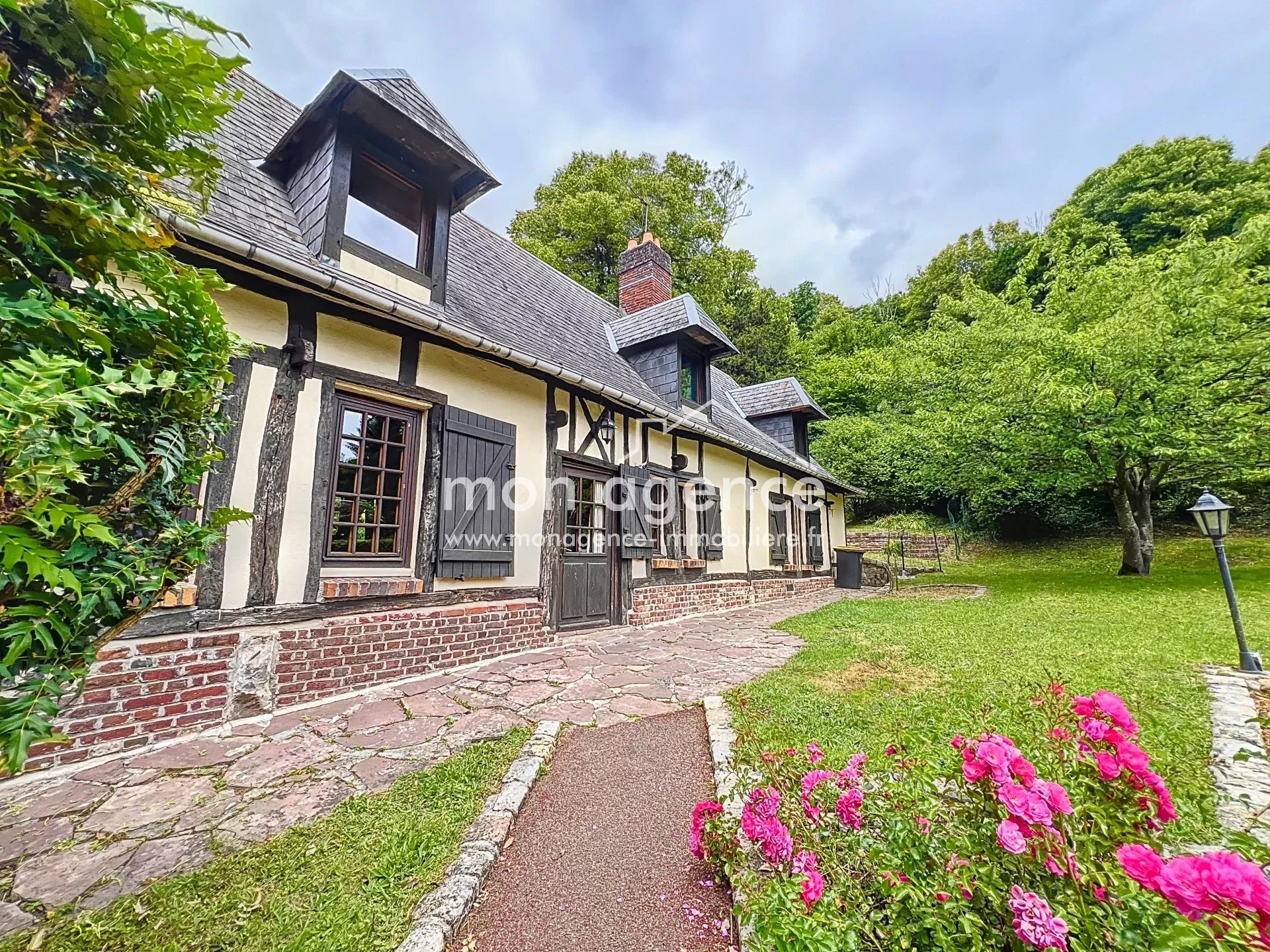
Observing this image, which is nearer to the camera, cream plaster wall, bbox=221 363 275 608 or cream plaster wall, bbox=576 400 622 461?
cream plaster wall, bbox=221 363 275 608

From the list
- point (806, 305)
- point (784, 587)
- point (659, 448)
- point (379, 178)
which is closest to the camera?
point (379, 178)

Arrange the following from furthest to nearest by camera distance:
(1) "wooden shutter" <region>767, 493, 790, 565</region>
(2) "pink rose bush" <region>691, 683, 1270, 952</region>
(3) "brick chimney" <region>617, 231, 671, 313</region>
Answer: (1) "wooden shutter" <region>767, 493, 790, 565</region>, (3) "brick chimney" <region>617, 231, 671, 313</region>, (2) "pink rose bush" <region>691, 683, 1270, 952</region>

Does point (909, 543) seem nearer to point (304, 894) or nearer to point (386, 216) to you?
point (386, 216)

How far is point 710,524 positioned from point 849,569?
6.03 m

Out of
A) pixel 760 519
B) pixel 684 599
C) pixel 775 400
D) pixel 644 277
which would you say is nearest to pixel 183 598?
pixel 684 599

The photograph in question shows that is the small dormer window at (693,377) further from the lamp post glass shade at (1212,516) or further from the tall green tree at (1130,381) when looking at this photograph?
the lamp post glass shade at (1212,516)

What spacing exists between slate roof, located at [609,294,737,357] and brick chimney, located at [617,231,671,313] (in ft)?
3.61

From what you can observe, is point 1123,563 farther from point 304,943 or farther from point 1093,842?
point 304,943

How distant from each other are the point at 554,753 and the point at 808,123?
1011cm

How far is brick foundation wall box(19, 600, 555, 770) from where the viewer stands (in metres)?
2.73

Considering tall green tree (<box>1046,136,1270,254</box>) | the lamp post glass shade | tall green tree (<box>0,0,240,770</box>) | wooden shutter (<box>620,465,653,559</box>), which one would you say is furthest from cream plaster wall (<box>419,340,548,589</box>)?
tall green tree (<box>1046,136,1270,254</box>)

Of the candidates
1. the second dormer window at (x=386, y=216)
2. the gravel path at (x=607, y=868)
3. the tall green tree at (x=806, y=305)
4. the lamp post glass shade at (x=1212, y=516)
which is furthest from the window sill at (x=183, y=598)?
the tall green tree at (x=806, y=305)

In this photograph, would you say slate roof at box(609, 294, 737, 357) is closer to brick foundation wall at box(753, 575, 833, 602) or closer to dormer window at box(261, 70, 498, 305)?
dormer window at box(261, 70, 498, 305)

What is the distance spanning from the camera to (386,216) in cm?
482
